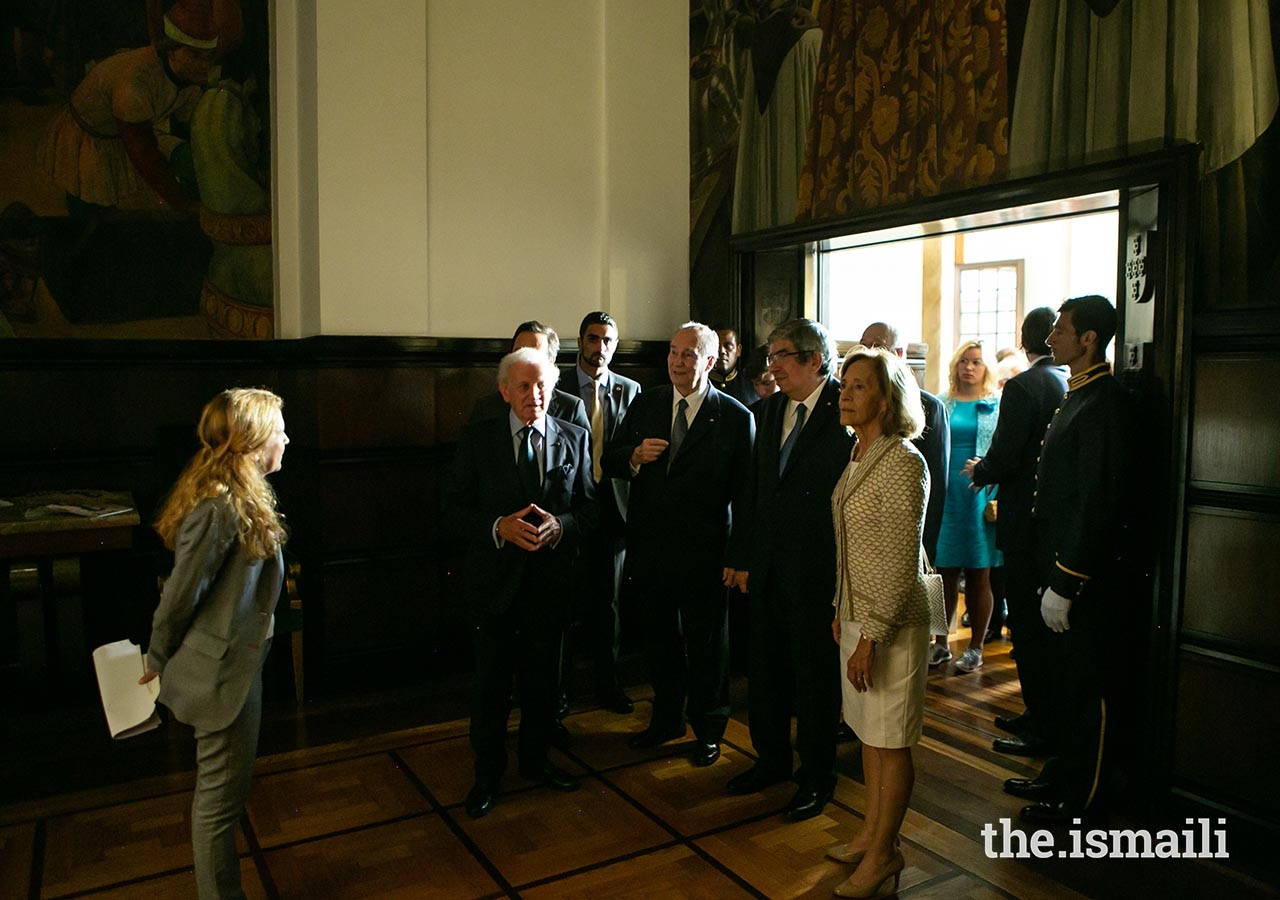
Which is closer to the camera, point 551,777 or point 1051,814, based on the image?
point 1051,814

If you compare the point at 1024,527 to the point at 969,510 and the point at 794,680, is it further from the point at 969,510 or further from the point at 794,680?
the point at 969,510

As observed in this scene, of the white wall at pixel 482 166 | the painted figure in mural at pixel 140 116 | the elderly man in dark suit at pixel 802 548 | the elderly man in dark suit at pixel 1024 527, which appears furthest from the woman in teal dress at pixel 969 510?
the painted figure in mural at pixel 140 116

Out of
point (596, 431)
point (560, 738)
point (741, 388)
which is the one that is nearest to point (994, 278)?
point (741, 388)

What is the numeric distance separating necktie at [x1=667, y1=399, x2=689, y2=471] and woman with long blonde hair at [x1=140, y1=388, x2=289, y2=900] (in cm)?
169

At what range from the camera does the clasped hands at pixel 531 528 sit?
130 inches

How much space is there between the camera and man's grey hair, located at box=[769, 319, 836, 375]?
339 centimetres

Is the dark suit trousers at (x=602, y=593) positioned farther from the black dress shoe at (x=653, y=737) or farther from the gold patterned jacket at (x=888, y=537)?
the gold patterned jacket at (x=888, y=537)

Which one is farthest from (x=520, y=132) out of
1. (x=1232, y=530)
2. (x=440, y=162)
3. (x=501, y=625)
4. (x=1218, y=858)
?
(x=1218, y=858)

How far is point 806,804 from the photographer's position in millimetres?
3412

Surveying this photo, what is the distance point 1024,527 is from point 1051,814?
1127 millimetres

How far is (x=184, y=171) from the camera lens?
4840mm

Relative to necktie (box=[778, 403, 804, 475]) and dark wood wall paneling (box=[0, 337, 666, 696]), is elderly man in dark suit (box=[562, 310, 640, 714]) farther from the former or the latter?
necktie (box=[778, 403, 804, 475])

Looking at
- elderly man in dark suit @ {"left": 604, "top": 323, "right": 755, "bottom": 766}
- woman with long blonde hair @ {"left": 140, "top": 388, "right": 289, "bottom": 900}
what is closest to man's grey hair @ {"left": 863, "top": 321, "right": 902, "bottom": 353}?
elderly man in dark suit @ {"left": 604, "top": 323, "right": 755, "bottom": 766}

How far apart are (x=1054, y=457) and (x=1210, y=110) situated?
4.09 feet
